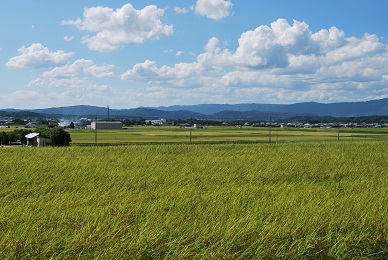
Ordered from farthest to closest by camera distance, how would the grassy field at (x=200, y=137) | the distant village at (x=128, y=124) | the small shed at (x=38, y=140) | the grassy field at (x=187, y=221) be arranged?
the distant village at (x=128, y=124)
the grassy field at (x=200, y=137)
the small shed at (x=38, y=140)
the grassy field at (x=187, y=221)

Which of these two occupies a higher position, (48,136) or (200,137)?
(48,136)

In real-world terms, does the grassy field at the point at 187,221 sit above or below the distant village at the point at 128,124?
above

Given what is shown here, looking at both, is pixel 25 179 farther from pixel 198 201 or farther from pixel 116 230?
pixel 116 230

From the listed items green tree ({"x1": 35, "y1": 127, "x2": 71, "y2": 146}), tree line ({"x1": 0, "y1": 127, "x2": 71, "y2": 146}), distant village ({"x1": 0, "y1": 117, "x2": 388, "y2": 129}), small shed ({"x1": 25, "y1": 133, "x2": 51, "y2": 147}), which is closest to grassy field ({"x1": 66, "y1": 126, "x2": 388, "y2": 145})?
green tree ({"x1": 35, "y1": 127, "x2": 71, "y2": 146})

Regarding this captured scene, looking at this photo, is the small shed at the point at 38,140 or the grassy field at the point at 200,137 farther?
the grassy field at the point at 200,137

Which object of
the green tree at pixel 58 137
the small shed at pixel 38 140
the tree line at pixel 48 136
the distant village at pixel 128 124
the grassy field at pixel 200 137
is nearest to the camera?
the small shed at pixel 38 140

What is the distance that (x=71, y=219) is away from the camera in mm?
7039

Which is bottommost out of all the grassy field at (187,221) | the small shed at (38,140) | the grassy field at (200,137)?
the grassy field at (200,137)

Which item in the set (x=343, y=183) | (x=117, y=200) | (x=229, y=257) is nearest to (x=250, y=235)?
(x=229, y=257)

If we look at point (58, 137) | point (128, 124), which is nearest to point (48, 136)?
point (58, 137)

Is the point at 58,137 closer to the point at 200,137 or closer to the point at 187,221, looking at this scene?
the point at 200,137

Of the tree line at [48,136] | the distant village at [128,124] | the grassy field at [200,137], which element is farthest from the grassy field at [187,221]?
the distant village at [128,124]

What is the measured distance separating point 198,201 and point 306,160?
11.6 m

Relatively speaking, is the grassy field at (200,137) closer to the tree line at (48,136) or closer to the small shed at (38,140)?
the tree line at (48,136)
